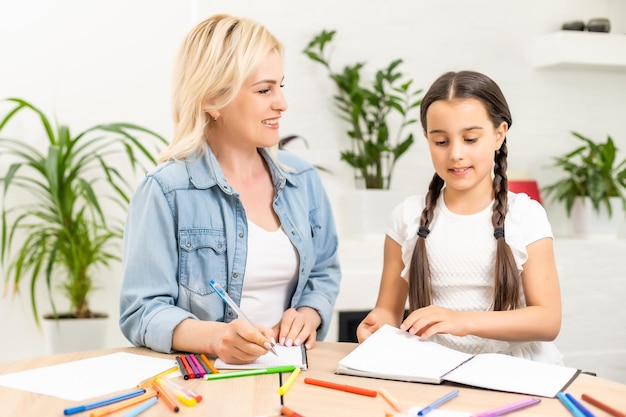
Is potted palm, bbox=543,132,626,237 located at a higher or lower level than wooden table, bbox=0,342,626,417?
higher

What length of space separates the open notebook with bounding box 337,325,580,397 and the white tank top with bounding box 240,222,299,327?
0.37 meters

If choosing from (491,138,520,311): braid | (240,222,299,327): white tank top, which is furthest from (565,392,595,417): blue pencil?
(240,222,299,327): white tank top

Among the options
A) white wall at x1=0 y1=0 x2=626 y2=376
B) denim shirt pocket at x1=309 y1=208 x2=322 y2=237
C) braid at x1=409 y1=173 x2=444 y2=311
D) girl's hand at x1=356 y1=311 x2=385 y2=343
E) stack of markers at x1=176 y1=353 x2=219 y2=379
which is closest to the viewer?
stack of markers at x1=176 y1=353 x2=219 y2=379

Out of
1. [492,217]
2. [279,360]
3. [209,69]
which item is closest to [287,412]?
[279,360]

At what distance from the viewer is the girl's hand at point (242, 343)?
1.25 m

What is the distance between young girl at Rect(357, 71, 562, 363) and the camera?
58.8 inches

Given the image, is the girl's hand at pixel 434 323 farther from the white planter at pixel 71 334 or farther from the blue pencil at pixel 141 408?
the white planter at pixel 71 334

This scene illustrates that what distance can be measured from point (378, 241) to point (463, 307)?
147cm

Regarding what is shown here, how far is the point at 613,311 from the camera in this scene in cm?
327

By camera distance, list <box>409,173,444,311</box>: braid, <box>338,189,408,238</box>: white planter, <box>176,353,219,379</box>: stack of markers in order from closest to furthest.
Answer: <box>176,353,219,379</box>: stack of markers, <box>409,173,444,311</box>: braid, <box>338,189,408,238</box>: white planter

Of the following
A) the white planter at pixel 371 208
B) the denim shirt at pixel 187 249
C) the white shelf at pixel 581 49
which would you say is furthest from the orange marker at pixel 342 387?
the white shelf at pixel 581 49

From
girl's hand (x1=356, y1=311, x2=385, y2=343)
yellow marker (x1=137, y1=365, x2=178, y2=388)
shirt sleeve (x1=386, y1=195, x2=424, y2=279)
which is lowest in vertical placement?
yellow marker (x1=137, y1=365, x2=178, y2=388)

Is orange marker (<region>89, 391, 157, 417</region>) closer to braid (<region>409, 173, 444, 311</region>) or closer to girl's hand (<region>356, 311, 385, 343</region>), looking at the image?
girl's hand (<region>356, 311, 385, 343</region>)

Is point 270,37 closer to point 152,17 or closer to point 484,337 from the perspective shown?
point 484,337
